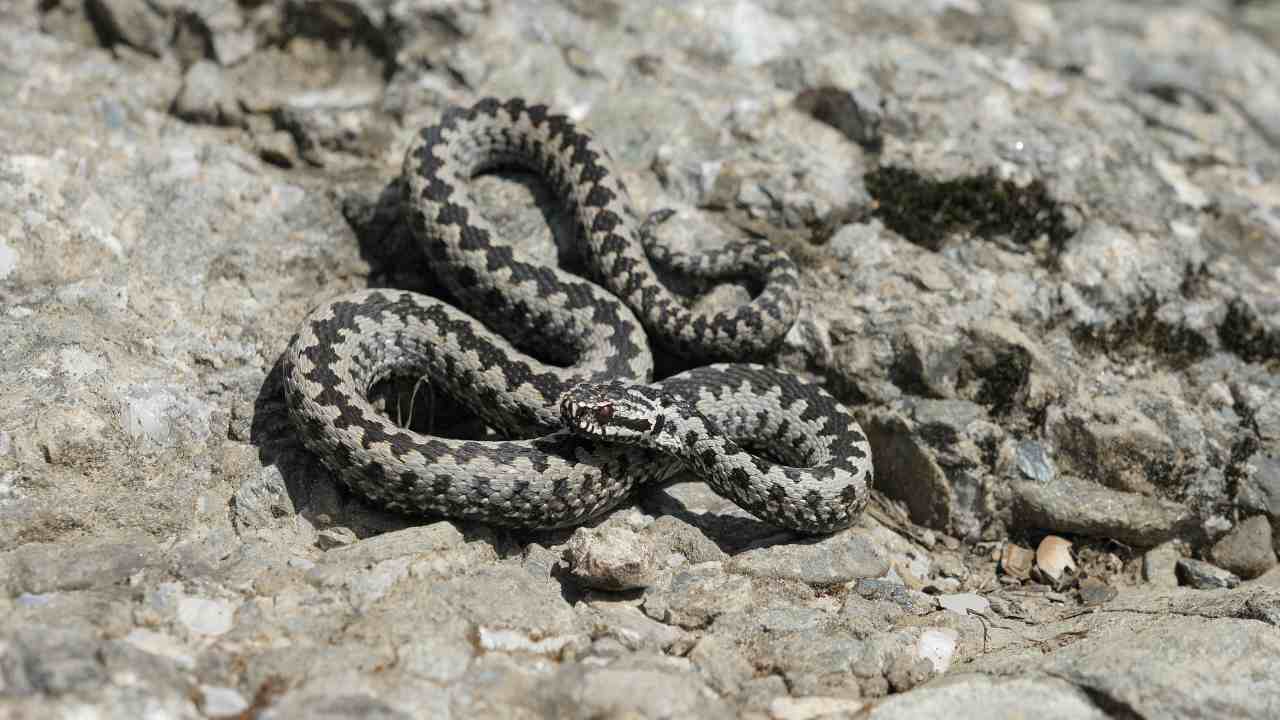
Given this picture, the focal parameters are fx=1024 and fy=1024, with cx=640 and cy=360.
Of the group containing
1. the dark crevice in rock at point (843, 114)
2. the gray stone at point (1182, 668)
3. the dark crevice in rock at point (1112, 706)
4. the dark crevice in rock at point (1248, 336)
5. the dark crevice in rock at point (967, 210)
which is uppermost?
the dark crevice in rock at point (843, 114)

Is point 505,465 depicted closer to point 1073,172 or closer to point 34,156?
point 34,156

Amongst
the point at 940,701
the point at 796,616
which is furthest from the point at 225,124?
the point at 940,701

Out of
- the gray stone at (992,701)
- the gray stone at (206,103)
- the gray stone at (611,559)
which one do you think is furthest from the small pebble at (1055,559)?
the gray stone at (206,103)

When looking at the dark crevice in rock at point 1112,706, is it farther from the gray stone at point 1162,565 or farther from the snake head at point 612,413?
the snake head at point 612,413

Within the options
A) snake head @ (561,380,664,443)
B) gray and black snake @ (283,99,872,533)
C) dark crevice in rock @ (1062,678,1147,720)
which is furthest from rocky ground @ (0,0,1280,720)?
snake head @ (561,380,664,443)

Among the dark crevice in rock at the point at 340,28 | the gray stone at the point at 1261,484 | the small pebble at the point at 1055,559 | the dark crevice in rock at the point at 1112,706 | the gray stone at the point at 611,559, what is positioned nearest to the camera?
the dark crevice in rock at the point at 1112,706

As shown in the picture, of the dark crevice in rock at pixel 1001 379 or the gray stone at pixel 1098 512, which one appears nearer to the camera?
the gray stone at pixel 1098 512

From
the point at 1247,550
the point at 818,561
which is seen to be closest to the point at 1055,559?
the point at 1247,550
